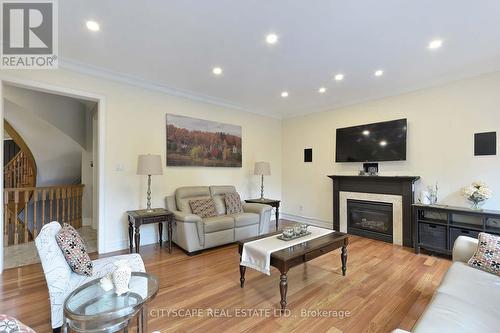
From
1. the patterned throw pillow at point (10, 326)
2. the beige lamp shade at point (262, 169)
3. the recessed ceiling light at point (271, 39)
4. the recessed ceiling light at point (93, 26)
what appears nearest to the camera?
the patterned throw pillow at point (10, 326)

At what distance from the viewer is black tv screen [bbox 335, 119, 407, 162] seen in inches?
162

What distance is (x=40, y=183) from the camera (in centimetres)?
544

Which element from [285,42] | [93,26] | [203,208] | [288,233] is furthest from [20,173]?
[285,42]

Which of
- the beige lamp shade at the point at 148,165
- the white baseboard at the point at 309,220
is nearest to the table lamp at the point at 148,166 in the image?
the beige lamp shade at the point at 148,165

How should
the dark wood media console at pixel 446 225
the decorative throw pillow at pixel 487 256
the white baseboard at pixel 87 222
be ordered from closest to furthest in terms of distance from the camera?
the decorative throw pillow at pixel 487 256
the dark wood media console at pixel 446 225
the white baseboard at pixel 87 222

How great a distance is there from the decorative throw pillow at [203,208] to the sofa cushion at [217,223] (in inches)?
5.5

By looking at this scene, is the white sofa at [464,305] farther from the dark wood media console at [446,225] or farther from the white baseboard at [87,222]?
the white baseboard at [87,222]

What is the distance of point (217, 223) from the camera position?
144 inches

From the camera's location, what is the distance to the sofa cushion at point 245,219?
12.8 feet

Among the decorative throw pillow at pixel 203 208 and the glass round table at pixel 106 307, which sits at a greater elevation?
the decorative throw pillow at pixel 203 208

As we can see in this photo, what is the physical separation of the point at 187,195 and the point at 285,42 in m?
2.84

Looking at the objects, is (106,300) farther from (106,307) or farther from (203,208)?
(203,208)

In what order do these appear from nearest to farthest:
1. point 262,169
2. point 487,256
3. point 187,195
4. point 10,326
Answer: point 10,326 < point 487,256 < point 187,195 < point 262,169

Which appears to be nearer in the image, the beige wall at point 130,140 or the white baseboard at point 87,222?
the beige wall at point 130,140
